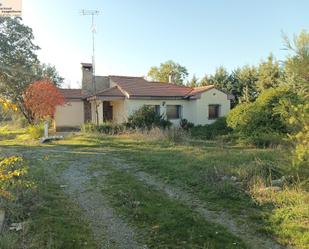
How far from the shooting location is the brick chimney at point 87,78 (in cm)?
3159

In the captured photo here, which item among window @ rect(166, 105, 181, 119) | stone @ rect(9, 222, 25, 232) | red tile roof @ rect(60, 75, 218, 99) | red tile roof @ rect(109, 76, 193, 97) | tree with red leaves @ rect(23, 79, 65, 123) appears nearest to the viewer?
stone @ rect(9, 222, 25, 232)

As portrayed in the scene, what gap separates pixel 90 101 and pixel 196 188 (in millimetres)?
22872

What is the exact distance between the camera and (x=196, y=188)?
8.50 m

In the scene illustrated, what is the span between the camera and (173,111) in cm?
3055

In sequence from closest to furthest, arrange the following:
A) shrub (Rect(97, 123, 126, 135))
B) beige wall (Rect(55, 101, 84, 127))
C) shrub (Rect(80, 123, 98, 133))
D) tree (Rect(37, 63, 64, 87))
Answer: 1. shrub (Rect(97, 123, 126, 135))
2. shrub (Rect(80, 123, 98, 133))
3. beige wall (Rect(55, 101, 84, 127))
4. tree (Rect(37, 63, 64, 87))

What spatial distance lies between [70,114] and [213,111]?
1163 cm

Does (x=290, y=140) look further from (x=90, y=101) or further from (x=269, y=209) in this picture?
Result: (x=90, y=101)

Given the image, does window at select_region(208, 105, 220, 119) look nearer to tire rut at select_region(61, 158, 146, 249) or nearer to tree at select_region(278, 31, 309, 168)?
tire rut at select_region(61, 158, 146, 249)

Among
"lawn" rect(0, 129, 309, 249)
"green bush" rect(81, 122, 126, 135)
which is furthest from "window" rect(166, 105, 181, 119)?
"lawn" rect(0, 129, 309, 249)

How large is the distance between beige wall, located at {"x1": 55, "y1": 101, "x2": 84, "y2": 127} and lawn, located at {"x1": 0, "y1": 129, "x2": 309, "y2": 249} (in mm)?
18732

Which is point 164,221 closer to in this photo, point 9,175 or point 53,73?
point 9,175

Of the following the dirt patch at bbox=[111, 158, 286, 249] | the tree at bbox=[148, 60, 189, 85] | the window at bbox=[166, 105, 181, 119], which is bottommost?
the dirt patch at bbox=[111, 158, 286, 249]

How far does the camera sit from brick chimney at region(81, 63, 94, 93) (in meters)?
31.6

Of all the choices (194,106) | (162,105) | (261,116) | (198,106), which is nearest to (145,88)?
(162,105)
